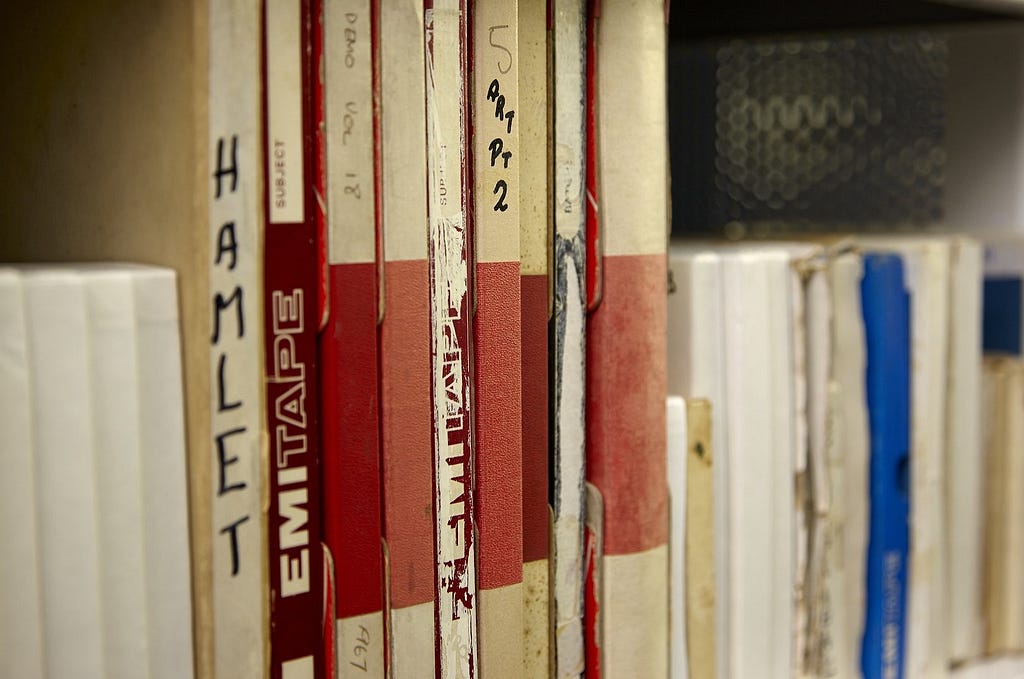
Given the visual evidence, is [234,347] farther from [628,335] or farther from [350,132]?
[628,335]

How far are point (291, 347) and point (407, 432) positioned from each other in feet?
0.25

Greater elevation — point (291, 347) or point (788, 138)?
point (788, 138)

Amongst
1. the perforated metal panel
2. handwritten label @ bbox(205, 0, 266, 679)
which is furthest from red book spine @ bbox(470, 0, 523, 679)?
the perforated metal panel

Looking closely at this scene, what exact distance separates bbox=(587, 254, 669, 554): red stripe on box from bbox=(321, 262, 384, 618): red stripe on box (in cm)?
15

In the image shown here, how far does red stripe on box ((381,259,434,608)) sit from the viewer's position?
56cm

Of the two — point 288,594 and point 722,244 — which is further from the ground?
point 722,244

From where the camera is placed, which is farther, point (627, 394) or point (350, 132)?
point (627, 394)

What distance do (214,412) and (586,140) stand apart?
27 cm

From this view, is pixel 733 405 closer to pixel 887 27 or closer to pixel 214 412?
pixel 214 412

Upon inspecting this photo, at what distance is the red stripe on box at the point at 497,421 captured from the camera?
0.59 m

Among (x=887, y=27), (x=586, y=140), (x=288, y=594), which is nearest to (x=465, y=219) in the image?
(x=586, y=140)

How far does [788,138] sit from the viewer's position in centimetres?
131

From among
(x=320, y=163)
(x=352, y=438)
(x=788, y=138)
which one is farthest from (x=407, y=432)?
(x=788, y=138)

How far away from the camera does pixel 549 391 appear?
628 mm
